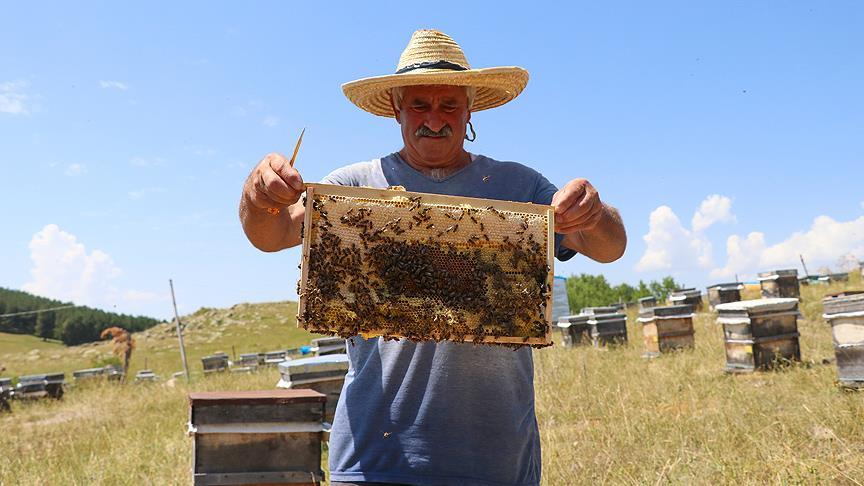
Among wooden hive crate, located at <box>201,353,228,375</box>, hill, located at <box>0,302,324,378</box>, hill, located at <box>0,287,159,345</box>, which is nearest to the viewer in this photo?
wooden hive crate, located at <box>201,353,228,375</box>

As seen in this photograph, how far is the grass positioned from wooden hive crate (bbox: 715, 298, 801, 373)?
29 cm

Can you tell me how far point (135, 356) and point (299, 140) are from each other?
6550 cm

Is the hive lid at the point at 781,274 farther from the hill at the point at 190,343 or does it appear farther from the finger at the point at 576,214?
the hill at the point at 190,343

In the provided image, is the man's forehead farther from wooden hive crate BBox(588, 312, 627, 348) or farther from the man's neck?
wooden hive crate BBox(588, 312, 627, 348)

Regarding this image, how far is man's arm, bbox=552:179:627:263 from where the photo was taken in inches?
Answer: 101

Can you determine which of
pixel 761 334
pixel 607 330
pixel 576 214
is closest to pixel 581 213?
pixel 576 214

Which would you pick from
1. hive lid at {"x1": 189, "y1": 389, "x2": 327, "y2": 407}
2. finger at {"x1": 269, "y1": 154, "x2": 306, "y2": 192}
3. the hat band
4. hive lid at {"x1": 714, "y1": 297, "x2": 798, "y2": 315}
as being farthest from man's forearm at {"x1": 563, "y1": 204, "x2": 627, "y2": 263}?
hive lid at {"x1": 714, "y1": 297, "x2": 798, "y2": 315}

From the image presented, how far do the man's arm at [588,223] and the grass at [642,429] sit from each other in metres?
2.78

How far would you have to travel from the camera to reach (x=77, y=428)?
516 inches

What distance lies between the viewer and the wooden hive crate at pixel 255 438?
5012 millimetres

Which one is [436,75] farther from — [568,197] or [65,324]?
[65,324]

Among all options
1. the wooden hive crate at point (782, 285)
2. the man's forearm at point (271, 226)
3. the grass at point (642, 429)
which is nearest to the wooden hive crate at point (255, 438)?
the grass at point (642, 429)

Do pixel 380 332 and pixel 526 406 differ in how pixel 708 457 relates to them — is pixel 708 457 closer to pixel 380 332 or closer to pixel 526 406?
pixel 526 406

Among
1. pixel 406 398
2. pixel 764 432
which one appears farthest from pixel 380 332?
pixel 764 432
